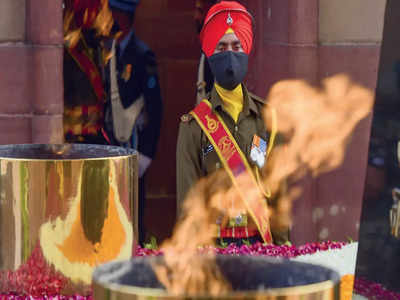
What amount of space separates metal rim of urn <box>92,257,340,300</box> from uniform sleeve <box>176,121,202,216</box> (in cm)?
257

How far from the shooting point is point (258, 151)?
4148mm

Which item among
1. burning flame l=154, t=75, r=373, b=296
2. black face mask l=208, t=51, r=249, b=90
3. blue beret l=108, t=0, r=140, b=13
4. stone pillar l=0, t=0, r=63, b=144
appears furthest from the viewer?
blue beret l=108, t=0, r=140, b=13

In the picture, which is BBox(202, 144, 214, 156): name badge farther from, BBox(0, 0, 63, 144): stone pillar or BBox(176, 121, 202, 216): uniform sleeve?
BBox(0, 0, 63, 144): stone pillar

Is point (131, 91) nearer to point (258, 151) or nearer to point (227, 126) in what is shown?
point (227, 126)

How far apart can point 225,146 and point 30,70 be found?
219 centimetres

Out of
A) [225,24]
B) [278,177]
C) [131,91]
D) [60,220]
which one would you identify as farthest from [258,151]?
[131,91]

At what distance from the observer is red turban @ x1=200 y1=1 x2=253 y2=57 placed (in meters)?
4.29

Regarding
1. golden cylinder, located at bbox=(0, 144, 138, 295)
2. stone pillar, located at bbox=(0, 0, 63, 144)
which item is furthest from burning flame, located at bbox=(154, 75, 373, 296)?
stone pillar, located at bbox=(0, 0, 63, 144)

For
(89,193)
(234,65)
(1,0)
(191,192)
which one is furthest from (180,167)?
(1,0)

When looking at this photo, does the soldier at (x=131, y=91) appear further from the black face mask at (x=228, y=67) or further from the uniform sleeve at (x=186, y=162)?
the uniform sleeve at (x=186, y=162)

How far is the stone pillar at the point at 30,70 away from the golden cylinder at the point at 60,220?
3.86 m

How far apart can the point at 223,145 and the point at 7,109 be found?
2250 mm

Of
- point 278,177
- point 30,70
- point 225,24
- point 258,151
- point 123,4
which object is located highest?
point 123,4

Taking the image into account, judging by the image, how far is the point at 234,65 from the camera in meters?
4.41
